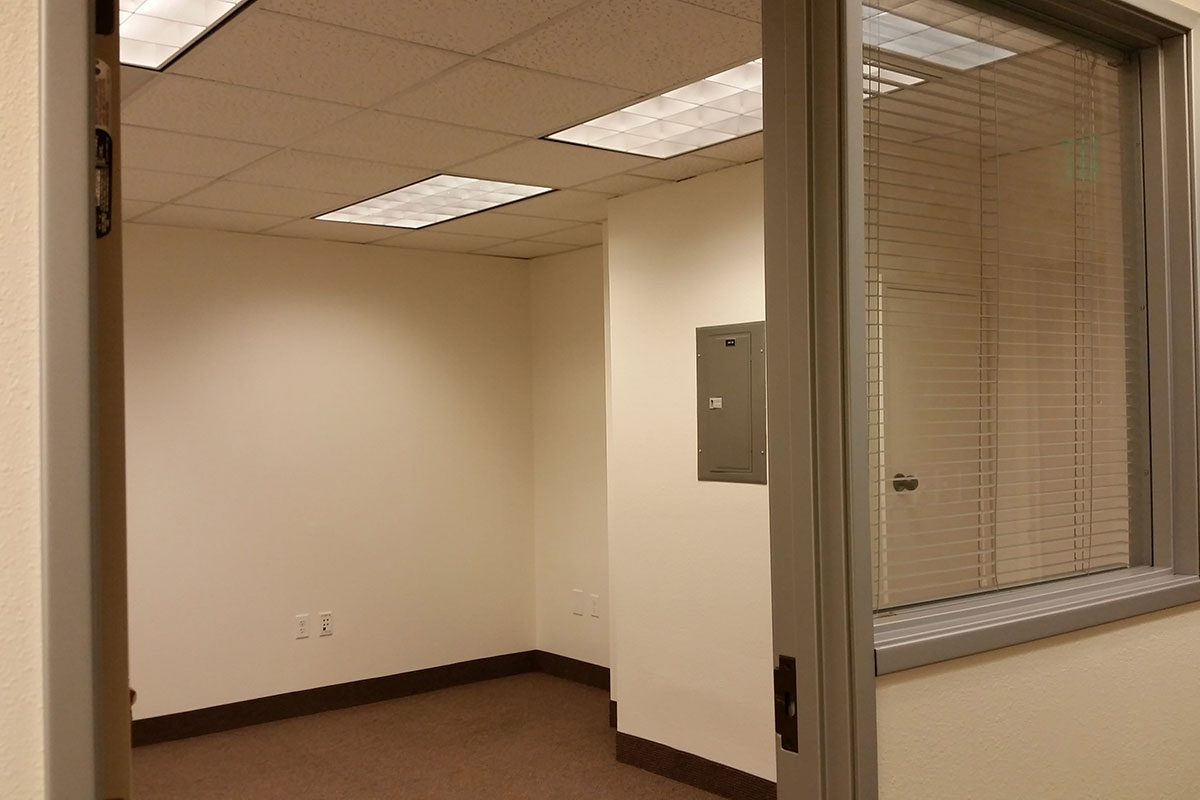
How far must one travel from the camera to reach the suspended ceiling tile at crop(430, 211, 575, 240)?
475 centimetres

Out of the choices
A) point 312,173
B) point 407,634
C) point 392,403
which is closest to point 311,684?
point 407,634

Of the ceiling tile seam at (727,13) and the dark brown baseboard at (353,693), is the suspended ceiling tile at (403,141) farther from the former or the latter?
the dark brown baseboard at (353,693)

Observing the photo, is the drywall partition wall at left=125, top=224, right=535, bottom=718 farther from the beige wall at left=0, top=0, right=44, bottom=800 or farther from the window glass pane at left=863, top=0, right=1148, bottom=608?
the beige wall at left=0, top=0, right=44, bottom=800

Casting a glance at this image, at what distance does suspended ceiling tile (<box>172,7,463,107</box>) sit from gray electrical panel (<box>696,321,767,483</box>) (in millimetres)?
1612

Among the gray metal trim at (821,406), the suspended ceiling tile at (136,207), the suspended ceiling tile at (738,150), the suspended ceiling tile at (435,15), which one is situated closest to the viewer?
the gray metal trim at (821,406)

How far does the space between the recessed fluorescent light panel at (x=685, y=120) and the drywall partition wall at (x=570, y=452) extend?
200cm

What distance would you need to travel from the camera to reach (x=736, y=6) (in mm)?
2367

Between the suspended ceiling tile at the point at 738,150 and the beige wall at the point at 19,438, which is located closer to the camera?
the beige wall at the point at 19,438

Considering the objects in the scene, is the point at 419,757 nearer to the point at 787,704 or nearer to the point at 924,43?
the point at 787,704

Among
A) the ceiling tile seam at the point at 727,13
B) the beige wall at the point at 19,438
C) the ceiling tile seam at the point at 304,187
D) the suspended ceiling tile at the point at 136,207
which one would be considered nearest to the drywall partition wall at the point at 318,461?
the suspended ceiling tile at the point at 136,207

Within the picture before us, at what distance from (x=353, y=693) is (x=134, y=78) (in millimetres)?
3416

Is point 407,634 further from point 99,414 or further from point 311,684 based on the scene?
point 99,414

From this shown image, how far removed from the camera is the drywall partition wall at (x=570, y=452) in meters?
5.60

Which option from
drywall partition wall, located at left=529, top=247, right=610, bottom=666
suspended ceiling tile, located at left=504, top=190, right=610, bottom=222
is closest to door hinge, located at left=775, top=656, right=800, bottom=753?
suspended ceiling tile, located at left=504, top=190, right=610, bottom=222
